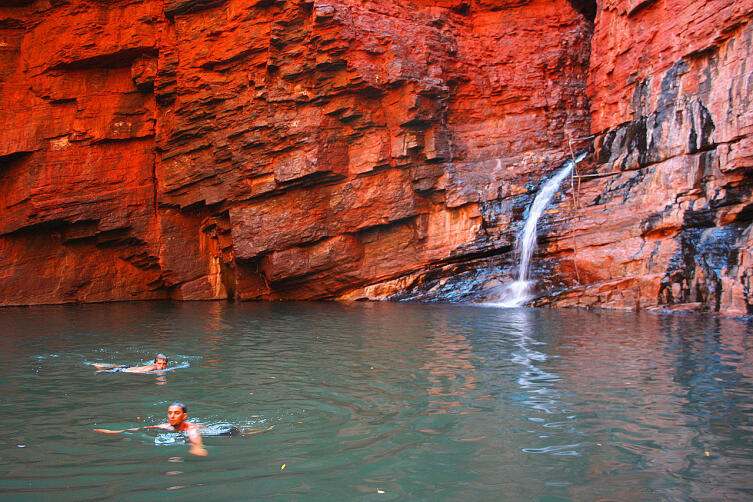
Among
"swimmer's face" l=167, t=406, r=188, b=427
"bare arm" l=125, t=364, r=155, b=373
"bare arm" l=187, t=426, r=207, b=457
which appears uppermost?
"swimmer's face" l=167, t=406, r=188, b=427

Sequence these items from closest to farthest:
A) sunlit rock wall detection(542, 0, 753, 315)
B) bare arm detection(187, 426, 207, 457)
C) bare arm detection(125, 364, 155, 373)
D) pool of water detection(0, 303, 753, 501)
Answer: pool of water detection(0, 303, 753, 501) < bare arm detection(187, 426, 207, 457) < bare arm detection(125, 364, 155, 373) < sunlit rock wall detection(542, 0, 753, 315)

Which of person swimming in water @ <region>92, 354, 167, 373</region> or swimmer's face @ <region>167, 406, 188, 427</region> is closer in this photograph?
swimmer's face @ <region>167, 406, 188, 427</region>

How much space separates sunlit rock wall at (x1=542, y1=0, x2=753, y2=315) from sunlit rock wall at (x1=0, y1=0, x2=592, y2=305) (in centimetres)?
372

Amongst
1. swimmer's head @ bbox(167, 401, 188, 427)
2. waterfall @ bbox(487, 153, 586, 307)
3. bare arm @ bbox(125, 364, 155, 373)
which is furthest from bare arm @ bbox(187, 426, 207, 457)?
waterfall @ bbox(487, 153, 586, 307)

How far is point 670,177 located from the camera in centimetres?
1856

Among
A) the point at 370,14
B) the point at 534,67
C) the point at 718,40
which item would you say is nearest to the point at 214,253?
the point at 370,14

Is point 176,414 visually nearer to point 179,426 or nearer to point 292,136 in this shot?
point 179,426

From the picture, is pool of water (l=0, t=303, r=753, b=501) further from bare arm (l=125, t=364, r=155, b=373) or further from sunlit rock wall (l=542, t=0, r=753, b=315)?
sunlit rock wall (l=542, t=0, r=753, b=315)

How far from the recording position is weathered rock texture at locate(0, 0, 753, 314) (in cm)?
2448

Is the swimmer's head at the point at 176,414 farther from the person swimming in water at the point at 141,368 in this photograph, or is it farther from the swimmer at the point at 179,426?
the person swimming in water at the point at 141,368

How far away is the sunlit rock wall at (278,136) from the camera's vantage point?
977 inches

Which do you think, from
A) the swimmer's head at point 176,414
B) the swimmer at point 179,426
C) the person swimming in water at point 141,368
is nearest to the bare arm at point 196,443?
the swimmer at point 179,426

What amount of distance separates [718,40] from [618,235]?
6.79m

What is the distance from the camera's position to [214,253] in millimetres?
28469
